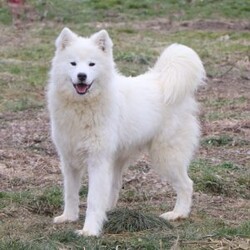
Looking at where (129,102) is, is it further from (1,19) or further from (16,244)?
(1,19)

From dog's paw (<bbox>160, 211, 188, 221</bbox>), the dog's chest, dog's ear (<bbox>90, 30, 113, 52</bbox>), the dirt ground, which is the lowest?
the dirt ground

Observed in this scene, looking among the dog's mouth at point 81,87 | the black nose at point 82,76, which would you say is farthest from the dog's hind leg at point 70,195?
the black nose at point 82,76

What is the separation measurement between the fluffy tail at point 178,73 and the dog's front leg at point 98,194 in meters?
0.95

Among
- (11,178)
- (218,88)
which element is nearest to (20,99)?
(218,88)

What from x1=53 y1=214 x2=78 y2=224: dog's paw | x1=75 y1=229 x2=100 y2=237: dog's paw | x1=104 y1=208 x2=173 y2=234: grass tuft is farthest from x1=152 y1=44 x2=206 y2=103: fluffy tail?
x1=75 y1=229 x2=100 y2=237: dog's paw

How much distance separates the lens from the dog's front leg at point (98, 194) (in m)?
5.80

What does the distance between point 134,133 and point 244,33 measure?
12.9 m

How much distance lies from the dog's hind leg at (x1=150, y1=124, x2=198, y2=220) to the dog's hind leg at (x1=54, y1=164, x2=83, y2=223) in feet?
2.42

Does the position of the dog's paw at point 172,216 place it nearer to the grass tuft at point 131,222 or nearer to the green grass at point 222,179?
the grass tuft at point 131,222

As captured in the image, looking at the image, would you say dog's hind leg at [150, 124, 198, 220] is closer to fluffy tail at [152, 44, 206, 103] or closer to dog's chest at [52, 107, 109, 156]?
fluffy tail at [152, 44, 206, 103]

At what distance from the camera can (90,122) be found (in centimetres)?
587

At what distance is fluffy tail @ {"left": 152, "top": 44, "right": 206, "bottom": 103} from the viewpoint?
6.44m

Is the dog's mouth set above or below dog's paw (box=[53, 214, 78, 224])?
above

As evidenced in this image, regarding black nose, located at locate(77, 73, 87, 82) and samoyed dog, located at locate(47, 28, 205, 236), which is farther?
samoyed dog, located at locate(47, 28, 205, 236)
